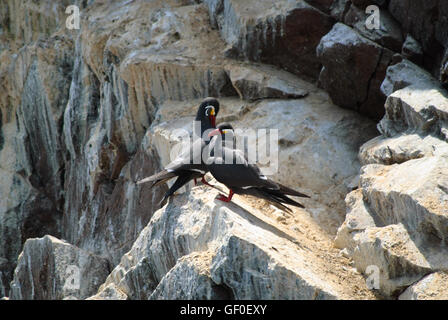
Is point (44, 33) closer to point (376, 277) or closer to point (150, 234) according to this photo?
point (150, 234)

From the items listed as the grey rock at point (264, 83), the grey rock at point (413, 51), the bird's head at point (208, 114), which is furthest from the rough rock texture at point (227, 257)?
the grey rock at point (264, 83)

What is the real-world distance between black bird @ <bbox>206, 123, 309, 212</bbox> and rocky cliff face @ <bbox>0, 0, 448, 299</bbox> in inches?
10.3

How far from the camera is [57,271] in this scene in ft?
33.3

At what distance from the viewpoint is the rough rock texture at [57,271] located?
10.1 meters

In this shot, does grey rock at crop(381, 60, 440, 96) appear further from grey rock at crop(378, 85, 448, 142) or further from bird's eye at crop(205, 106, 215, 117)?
bird's eye at crop(205, 106, 215, 117)

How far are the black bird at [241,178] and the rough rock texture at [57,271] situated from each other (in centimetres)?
381

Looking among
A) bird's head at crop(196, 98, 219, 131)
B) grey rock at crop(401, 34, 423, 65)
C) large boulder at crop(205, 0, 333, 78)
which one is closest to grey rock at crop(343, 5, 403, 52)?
grey rock at crop(401, 34, 423, 65)

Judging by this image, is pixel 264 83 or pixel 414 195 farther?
pixel 264 83

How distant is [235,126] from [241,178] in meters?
3.30

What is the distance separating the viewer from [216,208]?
23.4 ft

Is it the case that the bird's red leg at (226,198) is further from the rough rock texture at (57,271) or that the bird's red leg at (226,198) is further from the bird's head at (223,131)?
the rough rock texture at (57,271)

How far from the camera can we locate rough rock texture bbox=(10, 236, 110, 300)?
10117 millimetres

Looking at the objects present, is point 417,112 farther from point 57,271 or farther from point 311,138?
point 57,271

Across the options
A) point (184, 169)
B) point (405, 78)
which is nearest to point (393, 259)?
point (184, 169)
